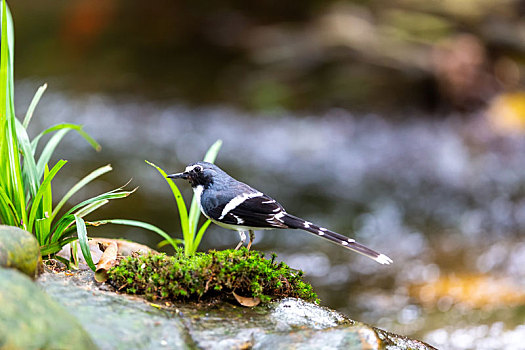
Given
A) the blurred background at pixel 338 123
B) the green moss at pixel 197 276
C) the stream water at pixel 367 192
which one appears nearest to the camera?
the green moss at pixel 197 276

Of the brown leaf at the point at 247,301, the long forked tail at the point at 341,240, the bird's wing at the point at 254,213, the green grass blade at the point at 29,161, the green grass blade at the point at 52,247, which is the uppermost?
the long forked tail at the point at 341,240

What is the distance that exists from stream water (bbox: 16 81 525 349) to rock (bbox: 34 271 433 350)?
3180mm

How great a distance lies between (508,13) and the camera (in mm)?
13086

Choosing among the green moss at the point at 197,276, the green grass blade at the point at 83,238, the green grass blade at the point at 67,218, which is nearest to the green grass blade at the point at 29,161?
the green grass blade at the point at 67,218

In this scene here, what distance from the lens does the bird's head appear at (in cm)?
381

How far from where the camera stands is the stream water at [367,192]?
21.8ft

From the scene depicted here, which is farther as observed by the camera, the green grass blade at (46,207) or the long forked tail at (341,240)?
the green grass blade at (46,207)

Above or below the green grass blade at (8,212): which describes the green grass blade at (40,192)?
above

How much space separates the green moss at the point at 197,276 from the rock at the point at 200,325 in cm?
9

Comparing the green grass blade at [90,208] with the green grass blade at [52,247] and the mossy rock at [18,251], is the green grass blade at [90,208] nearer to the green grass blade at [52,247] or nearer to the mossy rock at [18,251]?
the green grass blade at [52,247]

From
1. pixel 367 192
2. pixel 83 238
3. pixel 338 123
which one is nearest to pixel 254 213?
pixel 83 238

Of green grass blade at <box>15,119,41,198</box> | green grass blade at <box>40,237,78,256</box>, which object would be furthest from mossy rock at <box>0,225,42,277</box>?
green grass blade at <box>15,119,41,198</box>

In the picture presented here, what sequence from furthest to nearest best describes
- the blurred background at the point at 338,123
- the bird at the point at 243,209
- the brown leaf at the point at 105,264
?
the blurred background at the point at 338,123 → the bird at the point at 243,209 → the brown leaf at the point at 105,264

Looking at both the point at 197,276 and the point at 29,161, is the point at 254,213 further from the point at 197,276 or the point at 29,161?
the point at 29,161
